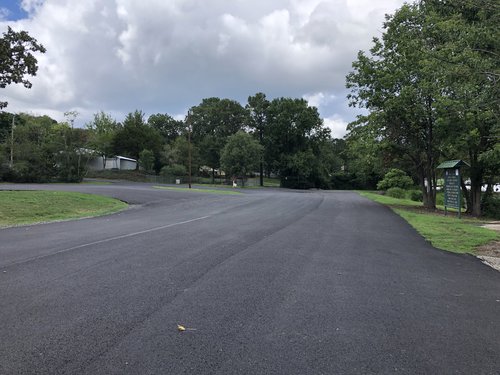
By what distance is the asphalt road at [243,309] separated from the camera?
3574 mm

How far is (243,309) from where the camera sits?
16.1ft

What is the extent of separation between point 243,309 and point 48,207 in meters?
16.0

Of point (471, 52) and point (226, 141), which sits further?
point (226, 141)

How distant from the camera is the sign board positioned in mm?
18312

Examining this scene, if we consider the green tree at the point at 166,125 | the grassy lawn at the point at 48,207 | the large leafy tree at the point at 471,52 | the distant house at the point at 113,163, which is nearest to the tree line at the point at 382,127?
the large leafy tree at the point at 471,52

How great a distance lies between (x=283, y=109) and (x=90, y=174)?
3412cm

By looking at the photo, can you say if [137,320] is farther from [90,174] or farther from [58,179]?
[90,174]

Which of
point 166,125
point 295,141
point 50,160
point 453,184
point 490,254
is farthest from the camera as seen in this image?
point 166,125

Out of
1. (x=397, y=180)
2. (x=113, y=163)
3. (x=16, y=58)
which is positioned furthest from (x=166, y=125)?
(x=16, y=58)

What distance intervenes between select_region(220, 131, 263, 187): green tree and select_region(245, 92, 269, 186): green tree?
17.2 metres

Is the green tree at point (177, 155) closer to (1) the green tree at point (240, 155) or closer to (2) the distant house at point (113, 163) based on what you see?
(2) the distant house at point (113, 163)

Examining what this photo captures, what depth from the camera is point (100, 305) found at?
4906 millimetres

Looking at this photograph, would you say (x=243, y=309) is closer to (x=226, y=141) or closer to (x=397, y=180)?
(x=397, y=180)

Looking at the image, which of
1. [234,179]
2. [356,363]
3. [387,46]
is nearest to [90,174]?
[234,179]
